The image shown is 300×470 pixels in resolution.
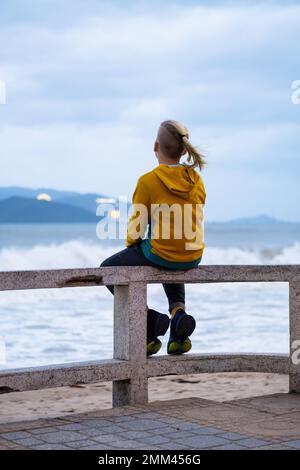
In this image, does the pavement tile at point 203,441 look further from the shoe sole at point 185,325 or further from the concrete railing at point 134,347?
the shoe sole at point 185,325

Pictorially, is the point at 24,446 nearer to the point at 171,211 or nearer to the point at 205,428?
the point at 205,428

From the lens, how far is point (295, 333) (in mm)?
6297

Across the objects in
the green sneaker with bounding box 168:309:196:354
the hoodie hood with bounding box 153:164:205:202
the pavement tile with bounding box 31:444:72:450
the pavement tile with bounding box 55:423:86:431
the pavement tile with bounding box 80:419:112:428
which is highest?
the hoodie hood with bounding box 153:164:205:202

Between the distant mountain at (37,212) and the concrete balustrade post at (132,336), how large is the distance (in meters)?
101

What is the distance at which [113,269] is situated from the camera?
575 centimetres

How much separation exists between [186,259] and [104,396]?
3130 millimetres

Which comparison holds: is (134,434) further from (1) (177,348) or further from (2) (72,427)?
(1) (177,348)

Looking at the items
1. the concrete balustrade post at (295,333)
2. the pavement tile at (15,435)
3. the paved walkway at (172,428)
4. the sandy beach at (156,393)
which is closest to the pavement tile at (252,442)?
the paved walkway at (172,428)

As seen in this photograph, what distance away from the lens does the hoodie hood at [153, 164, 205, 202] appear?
5.89 m

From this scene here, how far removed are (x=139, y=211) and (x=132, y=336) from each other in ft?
2.74

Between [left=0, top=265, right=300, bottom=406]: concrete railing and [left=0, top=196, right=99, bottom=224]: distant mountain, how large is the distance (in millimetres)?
101120

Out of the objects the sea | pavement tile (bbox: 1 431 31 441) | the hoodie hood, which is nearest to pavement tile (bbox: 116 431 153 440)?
pavement tile (bbox: 1 431 31 441)

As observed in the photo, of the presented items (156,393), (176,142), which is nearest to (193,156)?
(176,142)

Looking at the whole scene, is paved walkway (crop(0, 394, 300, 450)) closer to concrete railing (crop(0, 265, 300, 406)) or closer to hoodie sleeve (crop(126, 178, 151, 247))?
concrete railing (crop(0, 265, 300, 406))
